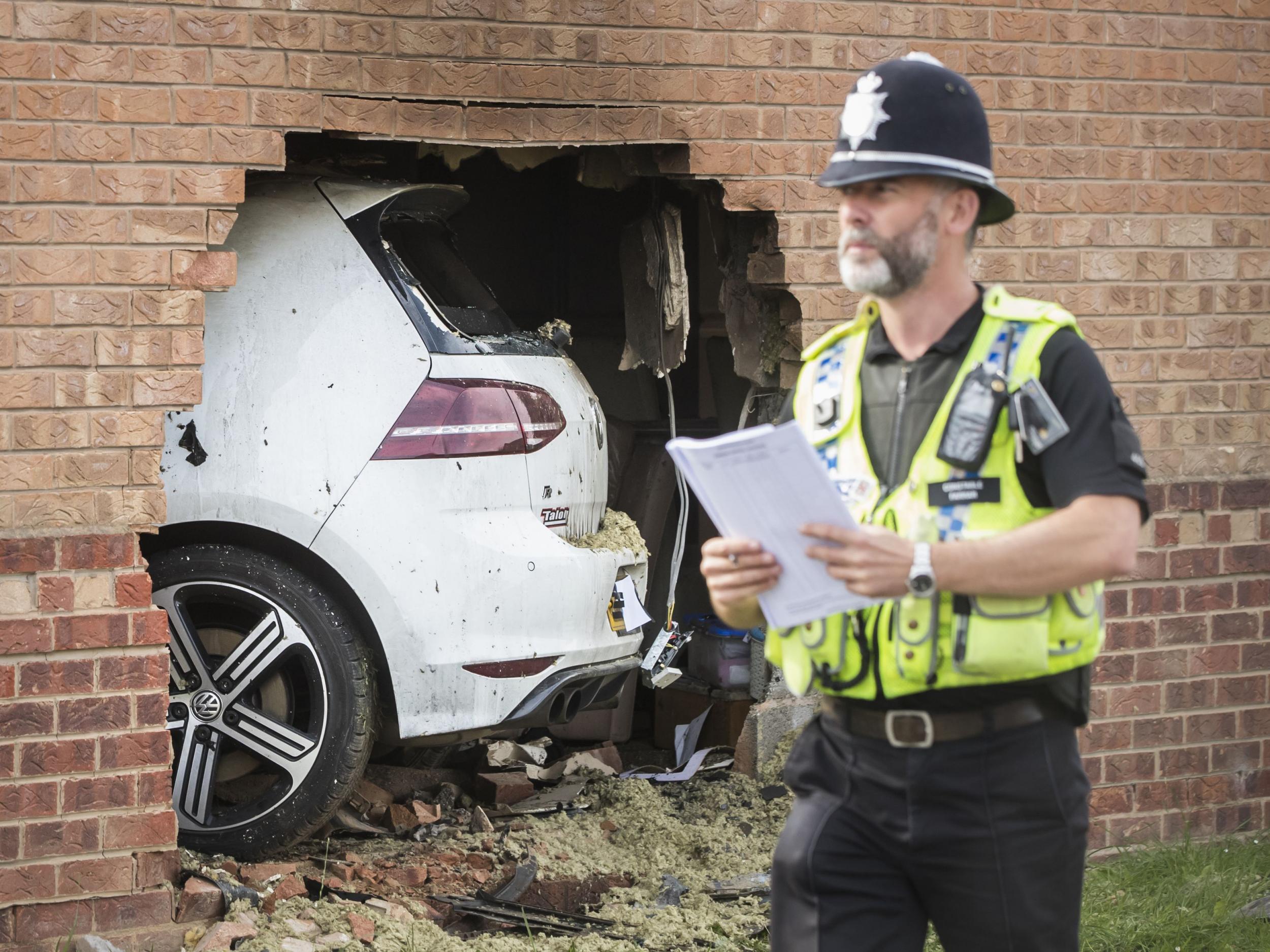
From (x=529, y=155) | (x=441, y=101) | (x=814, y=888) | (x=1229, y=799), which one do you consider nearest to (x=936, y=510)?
(x=814, y=888)

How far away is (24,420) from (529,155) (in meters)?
1.85

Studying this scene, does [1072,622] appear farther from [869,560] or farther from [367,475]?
[367,475]

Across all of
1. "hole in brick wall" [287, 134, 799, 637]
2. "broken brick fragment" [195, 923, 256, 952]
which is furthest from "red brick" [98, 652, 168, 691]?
"hole in brick wall" [287, 134, 799, 637]

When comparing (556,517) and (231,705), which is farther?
(556,517)

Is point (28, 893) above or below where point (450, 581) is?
below

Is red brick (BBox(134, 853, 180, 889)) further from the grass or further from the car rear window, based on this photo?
the grass

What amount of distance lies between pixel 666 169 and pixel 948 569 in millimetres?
2936

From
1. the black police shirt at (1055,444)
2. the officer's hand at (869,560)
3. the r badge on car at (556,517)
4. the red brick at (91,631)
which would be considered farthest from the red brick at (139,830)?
the officer's hand at (869,560)

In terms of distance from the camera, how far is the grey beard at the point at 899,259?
221cm

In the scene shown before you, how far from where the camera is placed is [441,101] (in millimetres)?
4340

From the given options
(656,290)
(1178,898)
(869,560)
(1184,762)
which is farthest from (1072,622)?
(656,290)

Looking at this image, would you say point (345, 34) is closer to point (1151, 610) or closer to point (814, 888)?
point (814, 888)

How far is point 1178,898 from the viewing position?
445cm

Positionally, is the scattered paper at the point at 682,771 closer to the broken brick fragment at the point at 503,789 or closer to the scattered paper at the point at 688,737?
the scattered paper at the point at 688,737
